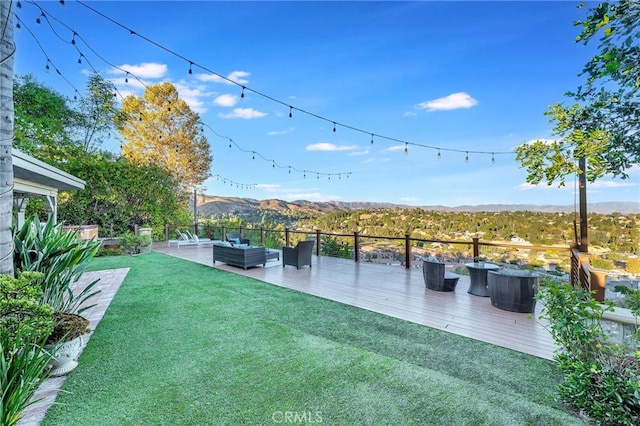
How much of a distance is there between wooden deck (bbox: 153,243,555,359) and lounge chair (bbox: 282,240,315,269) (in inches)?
7.7

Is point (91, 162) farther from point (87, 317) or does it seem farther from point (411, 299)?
point (411, 299)

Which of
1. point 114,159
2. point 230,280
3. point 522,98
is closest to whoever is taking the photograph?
point 230,280

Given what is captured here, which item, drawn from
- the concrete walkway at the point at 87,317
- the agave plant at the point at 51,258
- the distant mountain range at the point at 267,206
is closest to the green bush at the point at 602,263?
the distant mountain range at the point at 267,206

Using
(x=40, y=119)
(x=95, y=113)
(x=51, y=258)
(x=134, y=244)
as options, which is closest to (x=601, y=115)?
(x=51, y=258)

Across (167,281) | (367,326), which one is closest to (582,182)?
(367,326)

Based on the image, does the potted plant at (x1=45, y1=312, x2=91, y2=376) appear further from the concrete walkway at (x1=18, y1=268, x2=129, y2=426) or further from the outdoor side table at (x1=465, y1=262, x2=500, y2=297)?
the outdoor side table at (x1=465, y1=262, x2=500, y2=297)

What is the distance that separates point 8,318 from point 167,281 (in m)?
4.49

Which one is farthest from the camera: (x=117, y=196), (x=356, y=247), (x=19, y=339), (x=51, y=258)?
(x=117, y=196)

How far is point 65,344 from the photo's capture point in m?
2.59

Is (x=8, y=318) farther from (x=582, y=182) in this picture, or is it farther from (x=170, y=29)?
(x=170, y=29)

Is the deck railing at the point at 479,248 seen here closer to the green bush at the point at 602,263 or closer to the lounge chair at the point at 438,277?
the green bush at the point at 602,263

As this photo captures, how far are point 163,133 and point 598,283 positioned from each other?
59.1ft

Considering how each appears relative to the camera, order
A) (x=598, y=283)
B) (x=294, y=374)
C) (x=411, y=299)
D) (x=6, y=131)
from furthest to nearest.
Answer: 1. (x=411, y=299)
2. (x=598, y=283)
3. (x=294, y=374)
4. (x=6, y=131)

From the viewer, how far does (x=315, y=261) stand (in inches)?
332
